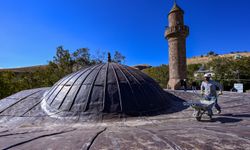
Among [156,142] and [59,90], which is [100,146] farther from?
[59,90]

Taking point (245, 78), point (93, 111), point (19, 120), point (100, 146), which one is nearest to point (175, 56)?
point (245, 78)

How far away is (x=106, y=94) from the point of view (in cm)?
898

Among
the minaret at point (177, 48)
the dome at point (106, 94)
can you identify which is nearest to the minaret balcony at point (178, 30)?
the minaret at point (177, 48)

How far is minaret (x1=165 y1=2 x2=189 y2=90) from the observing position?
2102 centimetres

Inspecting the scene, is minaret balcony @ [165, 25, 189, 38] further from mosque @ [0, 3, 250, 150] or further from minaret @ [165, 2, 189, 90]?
mosque @ [0, 3, 250, 150]

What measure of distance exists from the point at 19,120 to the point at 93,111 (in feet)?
11.5

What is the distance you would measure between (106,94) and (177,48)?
47.8 ft

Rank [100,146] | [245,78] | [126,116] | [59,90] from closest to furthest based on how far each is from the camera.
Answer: [100,146], [126,116], [59,90], [245,78]

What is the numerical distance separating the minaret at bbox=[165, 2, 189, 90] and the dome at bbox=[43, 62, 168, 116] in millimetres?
11162

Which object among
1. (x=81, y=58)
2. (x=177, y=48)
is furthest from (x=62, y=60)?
(x=177, y=48)

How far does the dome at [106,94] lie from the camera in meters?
8.61

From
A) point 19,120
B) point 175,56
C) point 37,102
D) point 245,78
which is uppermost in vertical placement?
point 175,56

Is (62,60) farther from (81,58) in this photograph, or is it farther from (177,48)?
(177,48)

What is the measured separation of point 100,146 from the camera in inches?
145
